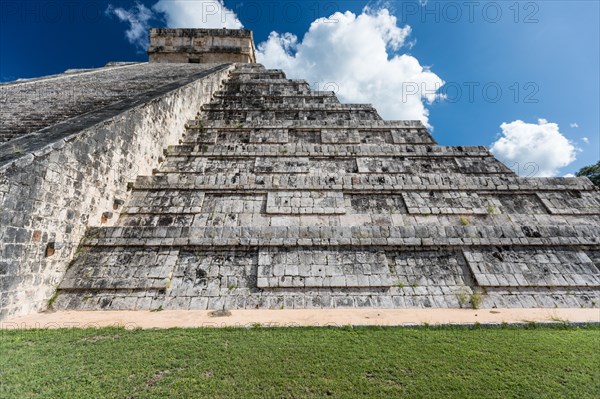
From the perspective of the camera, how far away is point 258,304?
16.6 feet

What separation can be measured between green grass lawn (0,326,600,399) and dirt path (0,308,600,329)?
26 cm

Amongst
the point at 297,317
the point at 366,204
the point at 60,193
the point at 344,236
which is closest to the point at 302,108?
the point at 366,204

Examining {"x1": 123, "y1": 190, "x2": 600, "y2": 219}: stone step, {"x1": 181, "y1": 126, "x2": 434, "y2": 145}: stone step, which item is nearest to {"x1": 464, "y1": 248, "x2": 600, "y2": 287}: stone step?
{"x1": 123, "y1": 190, "x2": 600, "y2": 219}: stone step

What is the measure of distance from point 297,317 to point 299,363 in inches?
51.3

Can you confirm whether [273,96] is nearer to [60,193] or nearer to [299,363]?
[60,193]

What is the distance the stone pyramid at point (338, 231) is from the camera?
5.26m

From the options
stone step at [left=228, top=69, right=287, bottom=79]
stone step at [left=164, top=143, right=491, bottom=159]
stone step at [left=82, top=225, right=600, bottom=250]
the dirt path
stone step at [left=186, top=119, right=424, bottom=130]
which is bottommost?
the dirt path

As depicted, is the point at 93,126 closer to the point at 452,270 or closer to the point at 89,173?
the point at 89,173

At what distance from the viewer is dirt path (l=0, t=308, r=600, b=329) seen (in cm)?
437

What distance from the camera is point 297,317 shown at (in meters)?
4.66

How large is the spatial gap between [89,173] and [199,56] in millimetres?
15314

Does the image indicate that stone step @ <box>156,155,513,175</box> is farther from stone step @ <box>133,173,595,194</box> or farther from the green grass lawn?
the green grass lawn

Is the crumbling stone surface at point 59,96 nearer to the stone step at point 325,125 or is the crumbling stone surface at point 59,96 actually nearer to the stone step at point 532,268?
the stone step at point 325,125

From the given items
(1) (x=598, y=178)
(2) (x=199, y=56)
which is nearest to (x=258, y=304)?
(2) (x=199, y=56)
